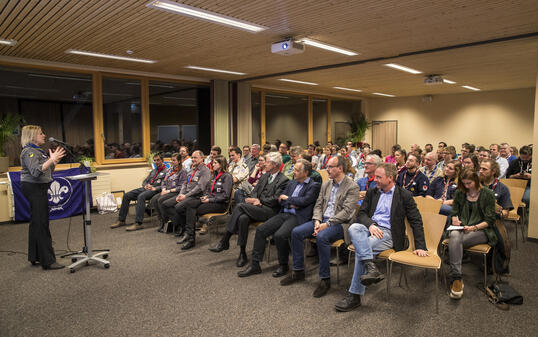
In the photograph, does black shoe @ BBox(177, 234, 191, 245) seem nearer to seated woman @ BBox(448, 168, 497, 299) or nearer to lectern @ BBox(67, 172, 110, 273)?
lectern @ BBox(67, 172, 110, 273)

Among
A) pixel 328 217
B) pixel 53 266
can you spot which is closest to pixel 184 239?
pixel 53 266

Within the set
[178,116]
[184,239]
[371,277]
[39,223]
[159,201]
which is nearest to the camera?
[371,277]

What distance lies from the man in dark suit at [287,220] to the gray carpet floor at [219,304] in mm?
205

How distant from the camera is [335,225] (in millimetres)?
3795

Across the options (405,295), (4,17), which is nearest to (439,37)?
(405,295)

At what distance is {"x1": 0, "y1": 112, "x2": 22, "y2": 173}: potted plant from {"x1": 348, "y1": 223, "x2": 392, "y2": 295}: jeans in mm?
6637

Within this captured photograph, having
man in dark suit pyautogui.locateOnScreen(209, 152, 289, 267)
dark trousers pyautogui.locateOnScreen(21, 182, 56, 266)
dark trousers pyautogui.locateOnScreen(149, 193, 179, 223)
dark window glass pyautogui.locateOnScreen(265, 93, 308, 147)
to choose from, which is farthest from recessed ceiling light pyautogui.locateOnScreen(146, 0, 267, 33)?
dark window glass pyautogui.locateOnScreen(265, 93, 308, 147)

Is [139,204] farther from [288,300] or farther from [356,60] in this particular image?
[356,60]

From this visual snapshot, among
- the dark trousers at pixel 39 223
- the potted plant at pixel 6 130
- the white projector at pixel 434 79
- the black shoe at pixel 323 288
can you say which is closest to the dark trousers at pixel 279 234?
the black shoe at pixel 323 288

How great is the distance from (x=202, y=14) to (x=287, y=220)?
8.76 feet

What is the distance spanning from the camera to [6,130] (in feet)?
21.9

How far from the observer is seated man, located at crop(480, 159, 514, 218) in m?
4.11

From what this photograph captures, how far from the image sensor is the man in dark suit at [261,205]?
4.42 meters

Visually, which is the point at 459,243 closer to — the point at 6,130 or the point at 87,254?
the point at 87,254
